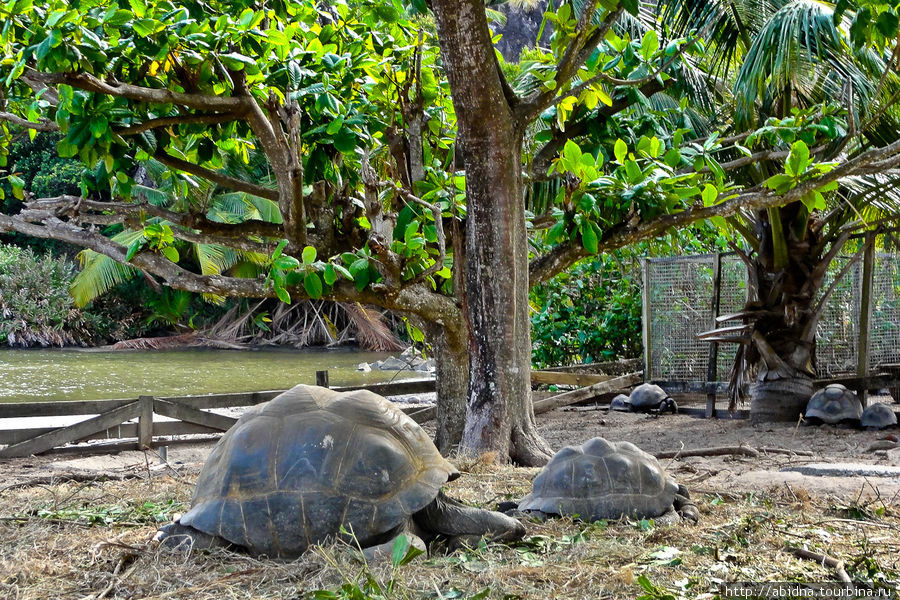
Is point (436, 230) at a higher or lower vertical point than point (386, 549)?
higher

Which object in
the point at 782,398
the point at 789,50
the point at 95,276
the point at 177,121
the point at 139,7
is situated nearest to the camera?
the point at 139,7

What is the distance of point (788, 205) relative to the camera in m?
9.23

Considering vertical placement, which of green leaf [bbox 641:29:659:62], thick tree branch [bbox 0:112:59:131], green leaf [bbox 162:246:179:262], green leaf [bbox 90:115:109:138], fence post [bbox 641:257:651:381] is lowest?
fence post [bbox 641:257:651:381]

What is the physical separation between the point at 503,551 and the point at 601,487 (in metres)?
0.80

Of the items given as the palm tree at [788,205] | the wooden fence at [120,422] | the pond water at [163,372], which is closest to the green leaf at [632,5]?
the palm tree at [788,205]

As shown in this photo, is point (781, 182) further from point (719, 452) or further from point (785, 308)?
point (785, 308)

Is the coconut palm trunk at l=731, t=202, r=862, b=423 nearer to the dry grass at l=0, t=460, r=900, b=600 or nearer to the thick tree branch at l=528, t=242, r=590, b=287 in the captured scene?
the thick tree branch at l=528, t=242, r=590, b=287

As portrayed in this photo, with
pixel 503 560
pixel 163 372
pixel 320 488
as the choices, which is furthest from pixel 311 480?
pixel 163 372

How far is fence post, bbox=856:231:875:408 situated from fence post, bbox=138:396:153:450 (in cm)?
765

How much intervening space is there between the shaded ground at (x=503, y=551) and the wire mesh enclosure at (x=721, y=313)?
5.28 m

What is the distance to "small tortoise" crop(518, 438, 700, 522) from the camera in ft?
13.0

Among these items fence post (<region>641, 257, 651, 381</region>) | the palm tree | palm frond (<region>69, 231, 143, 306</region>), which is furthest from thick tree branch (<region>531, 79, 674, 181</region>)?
palm frond (<region>69, 231, 143, 306</region>)

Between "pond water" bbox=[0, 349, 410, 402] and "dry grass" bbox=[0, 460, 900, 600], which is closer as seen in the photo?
"dry grass" bbox=[0, 460, 900, 600]

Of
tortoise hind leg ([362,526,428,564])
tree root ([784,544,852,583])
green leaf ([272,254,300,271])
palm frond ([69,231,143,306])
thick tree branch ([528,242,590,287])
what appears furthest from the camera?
palm frond ([69,231,143,306])
